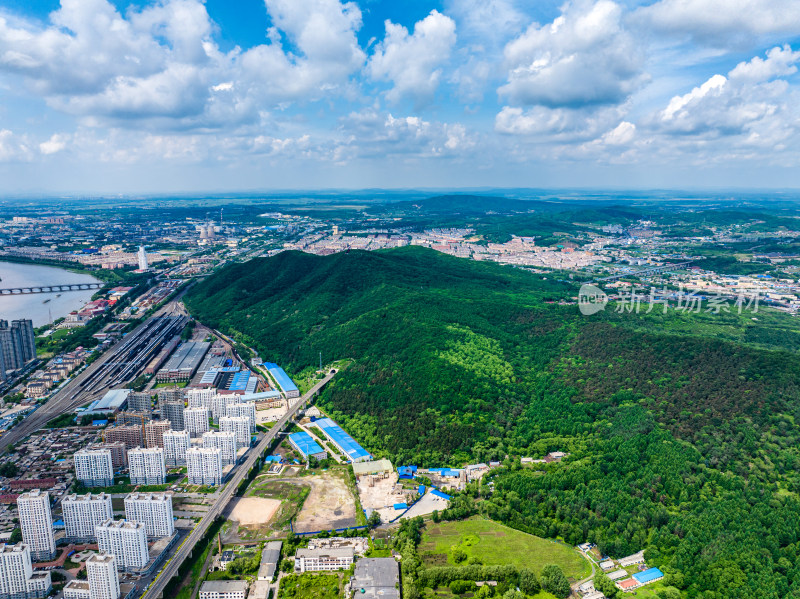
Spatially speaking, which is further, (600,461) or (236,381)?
(236,381)

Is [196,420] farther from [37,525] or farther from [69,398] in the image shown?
[69,398]

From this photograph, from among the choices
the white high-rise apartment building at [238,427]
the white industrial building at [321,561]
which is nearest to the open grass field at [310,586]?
the white industrial building at [321,561]

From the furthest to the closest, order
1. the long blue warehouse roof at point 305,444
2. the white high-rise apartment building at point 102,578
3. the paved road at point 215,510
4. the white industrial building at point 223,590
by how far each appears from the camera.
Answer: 1. the long blue warehouse roof at point 305,444
2. the paved road at point 215,510
3. the white industrial building at point 223,590
4. the white high-rise apartment building at point 102,578

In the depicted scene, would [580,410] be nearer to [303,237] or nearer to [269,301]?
[269,301]

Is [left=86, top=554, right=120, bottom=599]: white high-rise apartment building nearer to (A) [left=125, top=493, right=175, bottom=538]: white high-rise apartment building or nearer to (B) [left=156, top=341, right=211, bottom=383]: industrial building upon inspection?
(A) [left=125, top=493, right=175, bottom=538]: white high-rise apartment building

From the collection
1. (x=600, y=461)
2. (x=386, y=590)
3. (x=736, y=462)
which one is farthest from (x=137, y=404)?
(x=736, y=462)

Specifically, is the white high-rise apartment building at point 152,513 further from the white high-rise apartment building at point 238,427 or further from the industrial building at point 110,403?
the industrial building at point 110,403

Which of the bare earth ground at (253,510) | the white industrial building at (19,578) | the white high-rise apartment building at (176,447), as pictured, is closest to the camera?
the white industrial building at (19,578)
